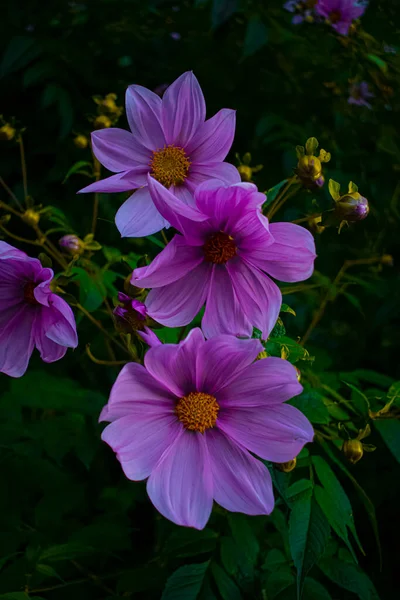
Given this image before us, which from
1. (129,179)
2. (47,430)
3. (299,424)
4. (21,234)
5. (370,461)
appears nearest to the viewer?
(299,424)

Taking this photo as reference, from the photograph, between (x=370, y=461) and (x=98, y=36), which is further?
(x=98, y=36)

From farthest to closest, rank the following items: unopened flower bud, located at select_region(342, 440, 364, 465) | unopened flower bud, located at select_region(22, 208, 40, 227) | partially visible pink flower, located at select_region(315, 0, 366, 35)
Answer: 1. partially visible pink flower, located at select_region(315, 0, 366, 35)
2. unopened flower bud, located at select_region(22, 208, 40, 227)
3. unopened flower bud, located at select_region(342, 440, 364, 465)

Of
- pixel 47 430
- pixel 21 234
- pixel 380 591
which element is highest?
pixel 47 430

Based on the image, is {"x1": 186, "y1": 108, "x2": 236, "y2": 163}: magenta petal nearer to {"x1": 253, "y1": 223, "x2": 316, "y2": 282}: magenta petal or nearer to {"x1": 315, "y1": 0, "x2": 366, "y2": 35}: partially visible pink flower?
{"x1": 253, "y1": 223, "x2": 316, "y2": 282}: magenta petal

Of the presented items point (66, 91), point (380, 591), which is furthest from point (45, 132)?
point (380, 591)

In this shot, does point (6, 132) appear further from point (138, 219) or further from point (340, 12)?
point (340, 12)

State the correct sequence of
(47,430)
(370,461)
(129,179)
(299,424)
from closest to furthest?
(299,424) < (129,179) < (47,430) < (370,461)

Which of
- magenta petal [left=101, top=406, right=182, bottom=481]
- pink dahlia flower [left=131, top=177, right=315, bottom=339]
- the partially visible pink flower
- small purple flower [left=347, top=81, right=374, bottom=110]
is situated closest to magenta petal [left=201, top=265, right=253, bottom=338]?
pink dahlia flower [left=131, top=177, right=315, bottom=339]

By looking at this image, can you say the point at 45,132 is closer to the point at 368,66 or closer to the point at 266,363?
the point at 368,66

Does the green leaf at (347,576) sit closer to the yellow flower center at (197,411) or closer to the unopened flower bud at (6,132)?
the yellow flower center at (197,411)
